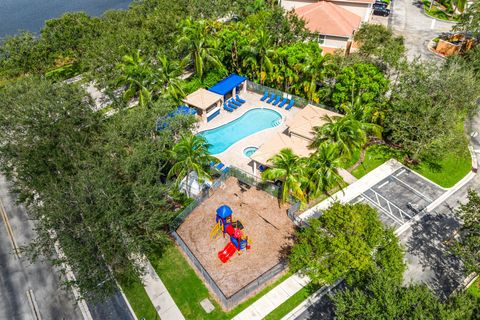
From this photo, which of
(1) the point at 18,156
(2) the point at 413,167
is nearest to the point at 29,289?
(1) the point at 18,156

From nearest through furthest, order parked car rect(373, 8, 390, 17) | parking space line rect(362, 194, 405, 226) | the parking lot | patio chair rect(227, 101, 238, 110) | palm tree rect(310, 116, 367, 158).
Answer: parking space line rect(362, 194, 405, 226) < the parking lot < palm tree rect(310, 116, 367, 158) < patio chair rect(227, 101, 238, 110) < parked car rect(373, 8, 390, 17)

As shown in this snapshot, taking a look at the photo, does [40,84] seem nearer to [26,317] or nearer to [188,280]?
[26,317]

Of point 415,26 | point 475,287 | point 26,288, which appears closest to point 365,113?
point 475,287

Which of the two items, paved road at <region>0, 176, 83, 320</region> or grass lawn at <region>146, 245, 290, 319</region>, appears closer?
grass lawn at <region>146, 245, 290, 319</region>

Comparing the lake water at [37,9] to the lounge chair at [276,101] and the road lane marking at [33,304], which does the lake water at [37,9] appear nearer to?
the lounge chair at [276,101]

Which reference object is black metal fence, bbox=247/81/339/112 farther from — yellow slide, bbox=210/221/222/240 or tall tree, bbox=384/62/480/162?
yellow slide, bbox=210/221/222/240

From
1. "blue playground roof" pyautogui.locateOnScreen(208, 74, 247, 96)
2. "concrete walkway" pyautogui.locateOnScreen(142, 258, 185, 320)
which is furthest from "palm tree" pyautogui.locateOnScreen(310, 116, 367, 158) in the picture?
"concrete walkway" pyautogui.locateOnScreen(142, 258, 185, 320)
